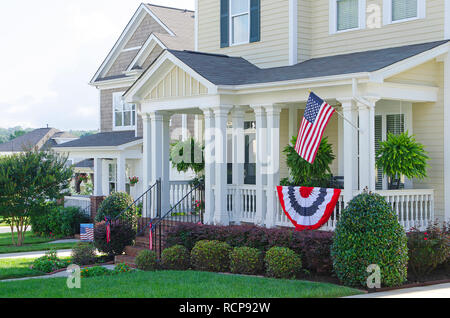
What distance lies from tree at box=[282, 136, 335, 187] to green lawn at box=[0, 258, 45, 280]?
→ 667cm

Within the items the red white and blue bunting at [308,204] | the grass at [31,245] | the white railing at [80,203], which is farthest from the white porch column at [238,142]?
the white railing at [80,203]

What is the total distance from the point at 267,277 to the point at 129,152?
50.0 ft

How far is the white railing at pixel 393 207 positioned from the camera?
14570 millimetres

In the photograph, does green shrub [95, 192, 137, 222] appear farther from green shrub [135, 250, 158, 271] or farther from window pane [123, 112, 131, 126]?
window pane [123, 112, 131, 126]

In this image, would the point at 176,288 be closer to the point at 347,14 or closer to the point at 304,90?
the point at 304,90

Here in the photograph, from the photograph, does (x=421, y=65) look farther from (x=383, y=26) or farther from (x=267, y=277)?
(x=267, y=277)

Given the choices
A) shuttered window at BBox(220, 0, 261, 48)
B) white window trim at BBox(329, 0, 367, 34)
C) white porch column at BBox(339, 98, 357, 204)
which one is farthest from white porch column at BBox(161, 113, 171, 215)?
white porch column at BBox(339, 98, 357, 204)

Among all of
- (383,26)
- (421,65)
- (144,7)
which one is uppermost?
(144,7)

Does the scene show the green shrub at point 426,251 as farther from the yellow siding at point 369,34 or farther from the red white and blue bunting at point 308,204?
the yellow siding at point 369,34

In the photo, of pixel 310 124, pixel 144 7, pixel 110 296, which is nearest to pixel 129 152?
pixel 144 7

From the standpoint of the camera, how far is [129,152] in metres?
27.6

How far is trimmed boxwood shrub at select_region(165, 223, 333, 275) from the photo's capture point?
13.2m

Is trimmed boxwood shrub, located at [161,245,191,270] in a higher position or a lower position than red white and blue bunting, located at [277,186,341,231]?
lower

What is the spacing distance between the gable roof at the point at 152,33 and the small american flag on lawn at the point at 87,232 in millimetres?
8451
